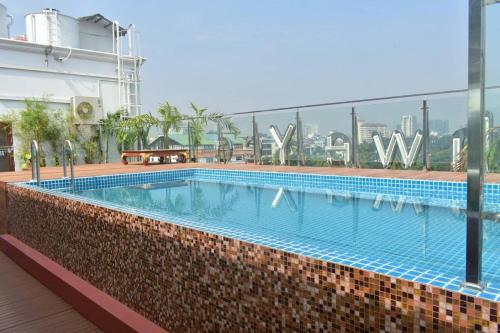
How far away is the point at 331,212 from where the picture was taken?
4.73m

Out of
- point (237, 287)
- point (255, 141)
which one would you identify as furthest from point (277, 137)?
point (237, 287)

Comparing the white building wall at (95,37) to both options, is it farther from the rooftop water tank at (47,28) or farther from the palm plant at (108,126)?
the palm plant at (108,126)

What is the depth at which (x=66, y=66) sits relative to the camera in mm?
14016

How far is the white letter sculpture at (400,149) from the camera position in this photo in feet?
21.6

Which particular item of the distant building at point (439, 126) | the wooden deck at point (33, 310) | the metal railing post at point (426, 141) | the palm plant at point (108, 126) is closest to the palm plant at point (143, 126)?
the palm plant at point (108, 126)

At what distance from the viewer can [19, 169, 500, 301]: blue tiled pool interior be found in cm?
160

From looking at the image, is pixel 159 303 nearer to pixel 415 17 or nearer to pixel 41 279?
pixel 41 279

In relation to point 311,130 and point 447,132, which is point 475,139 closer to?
point 447,132

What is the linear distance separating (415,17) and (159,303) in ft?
34.9

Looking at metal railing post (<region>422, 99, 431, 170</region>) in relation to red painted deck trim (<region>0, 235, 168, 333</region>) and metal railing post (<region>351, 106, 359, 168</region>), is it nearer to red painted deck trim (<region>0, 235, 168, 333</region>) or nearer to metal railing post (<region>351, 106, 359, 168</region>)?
metal railing post (<region>351, 106, 359, 168</region>)

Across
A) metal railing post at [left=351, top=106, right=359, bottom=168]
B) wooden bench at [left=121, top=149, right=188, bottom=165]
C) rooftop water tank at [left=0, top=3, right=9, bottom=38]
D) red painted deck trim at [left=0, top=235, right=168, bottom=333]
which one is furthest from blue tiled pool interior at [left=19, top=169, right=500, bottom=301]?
rooftop water tank at [left=0, top=3, right=9, bottom=38]

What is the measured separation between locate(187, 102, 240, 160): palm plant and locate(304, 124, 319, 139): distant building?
205cm

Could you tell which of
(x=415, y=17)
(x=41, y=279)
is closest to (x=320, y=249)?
(x=41, y=279)

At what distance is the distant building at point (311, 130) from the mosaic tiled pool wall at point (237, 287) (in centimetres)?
552
